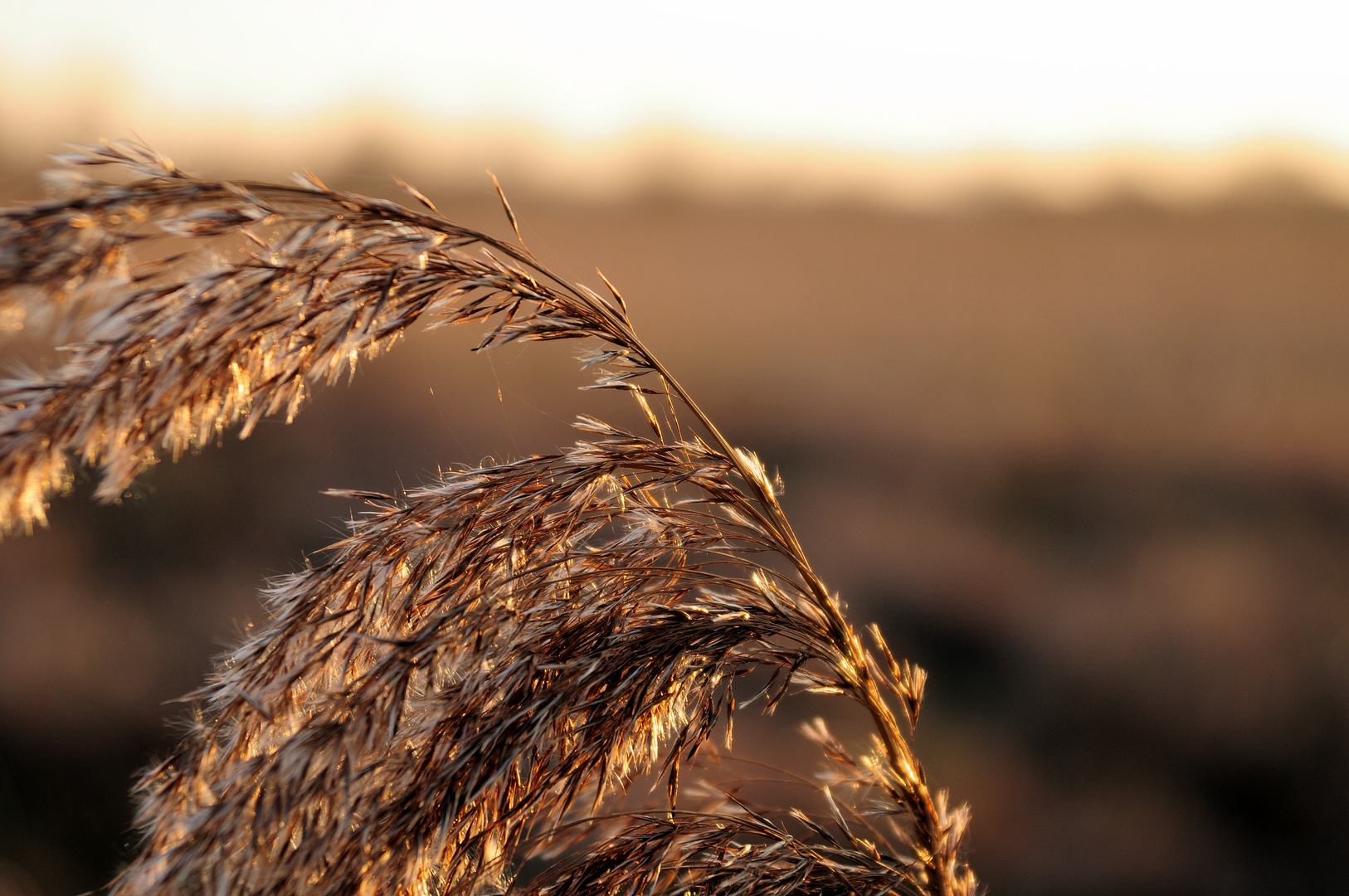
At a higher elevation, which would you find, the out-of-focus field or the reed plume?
the reed plume

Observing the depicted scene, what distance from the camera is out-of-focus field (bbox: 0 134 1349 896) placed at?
514 centimetres

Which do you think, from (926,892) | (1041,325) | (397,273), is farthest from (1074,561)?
(397,273)

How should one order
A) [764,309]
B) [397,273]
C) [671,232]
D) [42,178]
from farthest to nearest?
[671,232]
[764,309]
[397,273]
[42,178]

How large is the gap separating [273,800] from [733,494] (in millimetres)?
807

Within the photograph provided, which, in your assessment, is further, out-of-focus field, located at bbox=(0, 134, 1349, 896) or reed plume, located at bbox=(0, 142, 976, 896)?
out-of-focus field, located at bbox=(0, 134, 1349, 896)

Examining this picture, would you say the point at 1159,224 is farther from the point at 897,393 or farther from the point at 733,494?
the point at 733,494

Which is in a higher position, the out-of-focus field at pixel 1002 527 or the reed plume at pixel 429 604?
the reed plume at pixel 429 604

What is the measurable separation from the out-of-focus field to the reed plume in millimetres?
417

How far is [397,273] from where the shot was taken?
4.02ft

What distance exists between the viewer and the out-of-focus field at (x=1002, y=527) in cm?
514

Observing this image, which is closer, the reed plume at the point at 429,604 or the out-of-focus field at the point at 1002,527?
the reed plume at the point at 429,604

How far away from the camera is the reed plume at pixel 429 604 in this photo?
3.61 feet

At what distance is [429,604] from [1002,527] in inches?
286

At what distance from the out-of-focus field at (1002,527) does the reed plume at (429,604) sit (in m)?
0.42
